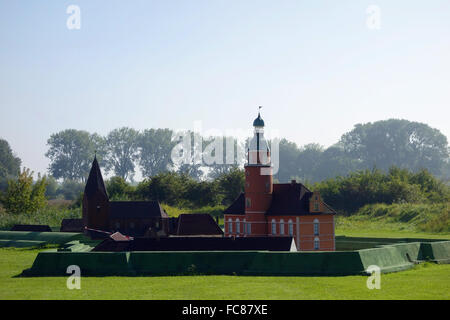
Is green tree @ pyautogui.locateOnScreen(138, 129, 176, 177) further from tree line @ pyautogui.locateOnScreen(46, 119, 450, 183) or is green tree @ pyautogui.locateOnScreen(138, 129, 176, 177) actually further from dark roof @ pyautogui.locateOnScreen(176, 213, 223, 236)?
dark roof @ pyautogui.locateOnScreen(176, 213, 223, 236)

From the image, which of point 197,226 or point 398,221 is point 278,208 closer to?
point 197,226

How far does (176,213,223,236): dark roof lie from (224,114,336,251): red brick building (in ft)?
22.7

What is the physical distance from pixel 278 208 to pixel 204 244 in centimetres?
1238

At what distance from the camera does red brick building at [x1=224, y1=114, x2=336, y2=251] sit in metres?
60.0

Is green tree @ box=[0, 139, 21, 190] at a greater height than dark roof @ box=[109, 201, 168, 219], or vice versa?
green tree @ box=[0, 139, 21, 190]

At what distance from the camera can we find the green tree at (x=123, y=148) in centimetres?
17625

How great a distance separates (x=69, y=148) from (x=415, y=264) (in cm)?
14435

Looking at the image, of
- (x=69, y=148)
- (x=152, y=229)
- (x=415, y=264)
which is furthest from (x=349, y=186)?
(x=69, y=148)

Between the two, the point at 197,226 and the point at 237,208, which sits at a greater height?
the point at 237,208

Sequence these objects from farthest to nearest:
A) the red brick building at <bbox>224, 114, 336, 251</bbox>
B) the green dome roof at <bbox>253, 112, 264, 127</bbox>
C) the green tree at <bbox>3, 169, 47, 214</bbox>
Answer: the green tree at <bbox>3, 169, 47, 214</bbox> < the green dome roof at <bbox>253, 112, 264, 127</bbox> < the red brick building at <bbox>224, 114, 336, 251</bbox>

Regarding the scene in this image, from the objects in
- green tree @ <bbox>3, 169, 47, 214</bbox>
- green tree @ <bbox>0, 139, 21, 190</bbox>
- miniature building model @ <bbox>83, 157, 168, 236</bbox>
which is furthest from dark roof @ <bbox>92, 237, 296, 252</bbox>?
→ green tree @ <bbox>0, 139, 21, 190</bbox>

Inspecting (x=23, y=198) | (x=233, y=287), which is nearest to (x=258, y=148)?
(x=233, y=287)

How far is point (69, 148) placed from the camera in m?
181

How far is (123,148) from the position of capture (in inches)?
6988
